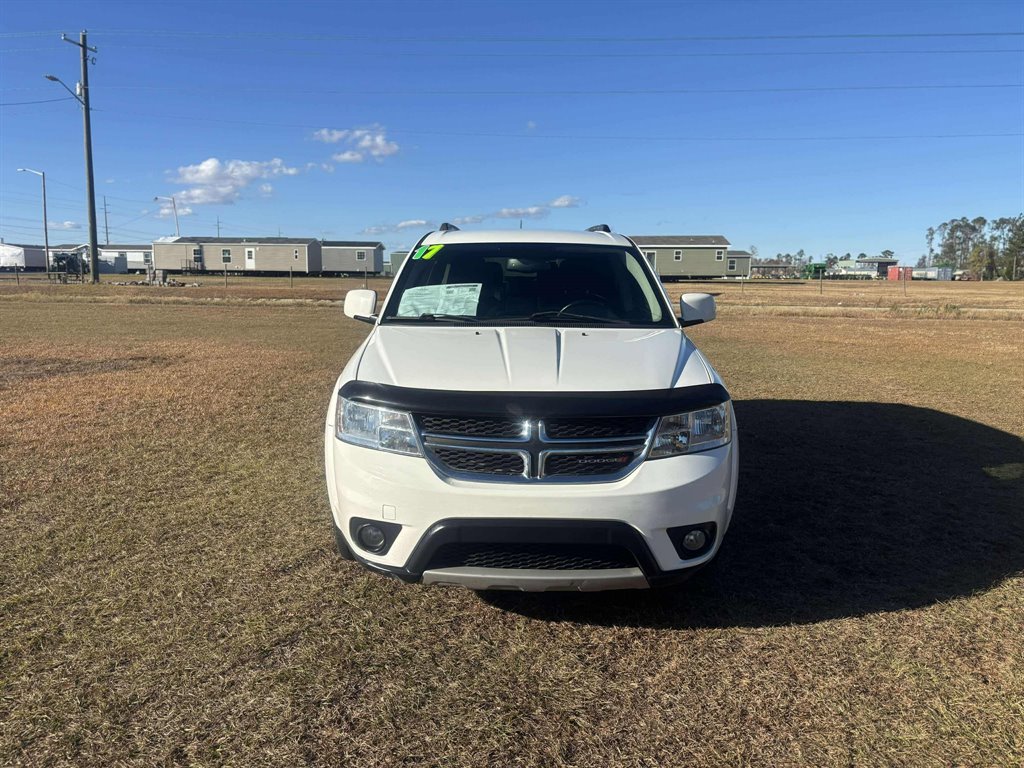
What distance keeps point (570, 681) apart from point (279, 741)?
3.52ft

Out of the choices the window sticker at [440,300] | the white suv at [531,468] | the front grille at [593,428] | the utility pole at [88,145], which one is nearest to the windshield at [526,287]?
the window sticker at [440,300]

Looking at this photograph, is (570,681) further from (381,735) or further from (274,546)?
(274,546)

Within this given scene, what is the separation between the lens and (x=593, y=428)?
8.93 ft

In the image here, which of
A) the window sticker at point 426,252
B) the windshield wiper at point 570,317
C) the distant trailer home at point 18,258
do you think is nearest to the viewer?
the windshield wiper at point 570,317

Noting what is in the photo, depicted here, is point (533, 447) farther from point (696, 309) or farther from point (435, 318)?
point (696, 309)

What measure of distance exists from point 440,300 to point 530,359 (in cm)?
130

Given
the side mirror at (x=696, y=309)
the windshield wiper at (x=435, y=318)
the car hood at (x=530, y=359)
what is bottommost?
the car hood at (x=530, y=359)

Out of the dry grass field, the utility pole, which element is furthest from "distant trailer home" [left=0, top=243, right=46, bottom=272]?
the dry grass field

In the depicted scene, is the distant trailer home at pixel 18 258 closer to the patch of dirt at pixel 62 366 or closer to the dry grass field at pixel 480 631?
the patch of dirt at pixel 62 366

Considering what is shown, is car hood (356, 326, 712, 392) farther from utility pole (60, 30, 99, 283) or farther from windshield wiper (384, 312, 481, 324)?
utility pole (60, 30, 99, 283)

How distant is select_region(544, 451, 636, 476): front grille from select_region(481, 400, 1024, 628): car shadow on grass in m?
0.71

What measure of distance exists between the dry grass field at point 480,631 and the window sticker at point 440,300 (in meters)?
1.43

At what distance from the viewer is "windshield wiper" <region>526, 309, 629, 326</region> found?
12.7 feet

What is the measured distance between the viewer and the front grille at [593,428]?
2699 millimetres
